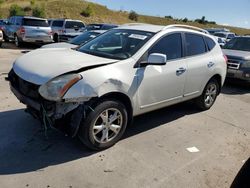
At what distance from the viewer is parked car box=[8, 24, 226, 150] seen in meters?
3.69

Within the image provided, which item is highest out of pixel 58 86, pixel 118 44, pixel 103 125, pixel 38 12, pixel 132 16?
pixel 132 16

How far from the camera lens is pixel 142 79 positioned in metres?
4.36

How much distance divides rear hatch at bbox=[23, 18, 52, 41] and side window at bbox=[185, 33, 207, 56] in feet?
39.9

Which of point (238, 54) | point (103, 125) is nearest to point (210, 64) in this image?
point (103, 125)

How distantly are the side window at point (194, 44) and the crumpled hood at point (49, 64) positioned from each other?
1.87 m

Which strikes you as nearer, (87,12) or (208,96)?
(208,96)

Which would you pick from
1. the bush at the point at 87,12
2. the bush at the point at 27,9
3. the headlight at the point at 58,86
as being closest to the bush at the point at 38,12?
the bush at the point at 27,9

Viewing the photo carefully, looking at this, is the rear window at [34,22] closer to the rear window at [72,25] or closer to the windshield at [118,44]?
the rear window at [72,25]

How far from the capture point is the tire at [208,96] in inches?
240

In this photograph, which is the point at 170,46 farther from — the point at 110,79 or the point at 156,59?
the point at 110,79

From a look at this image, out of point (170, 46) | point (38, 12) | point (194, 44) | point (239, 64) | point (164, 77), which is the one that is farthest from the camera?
point (38, 12)

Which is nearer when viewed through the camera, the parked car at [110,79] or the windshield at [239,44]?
the parked car at [110,79]

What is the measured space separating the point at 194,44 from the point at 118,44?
1683mm

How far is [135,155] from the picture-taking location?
4.07 m
